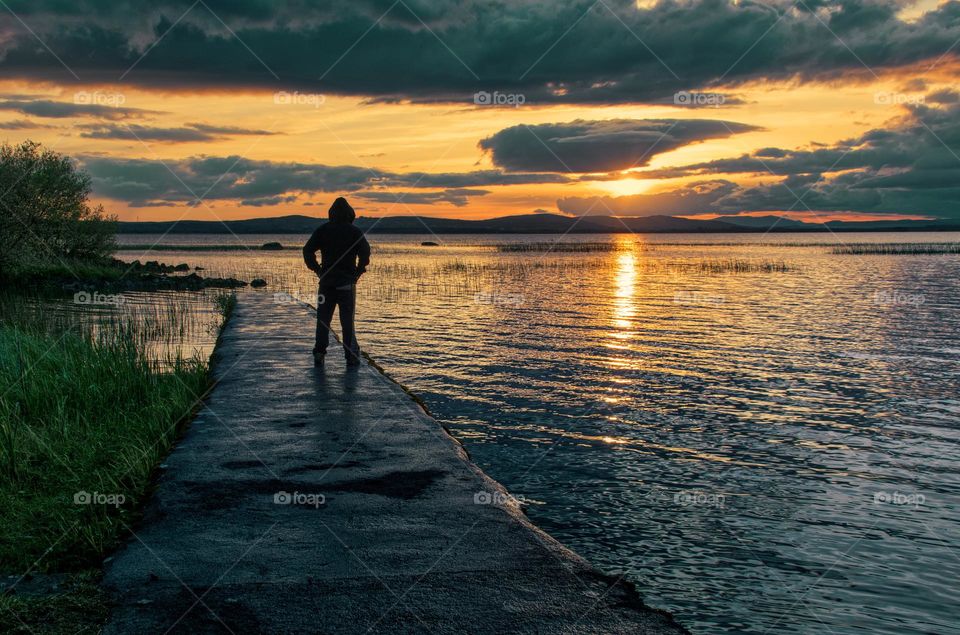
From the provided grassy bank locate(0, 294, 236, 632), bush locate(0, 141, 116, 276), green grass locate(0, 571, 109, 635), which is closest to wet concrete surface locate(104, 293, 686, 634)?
green grass locate(0, 571, 109, 635)

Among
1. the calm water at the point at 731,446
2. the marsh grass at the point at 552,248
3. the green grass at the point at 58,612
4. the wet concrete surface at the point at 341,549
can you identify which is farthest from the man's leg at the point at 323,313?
the marsh grass at the point at 552,248

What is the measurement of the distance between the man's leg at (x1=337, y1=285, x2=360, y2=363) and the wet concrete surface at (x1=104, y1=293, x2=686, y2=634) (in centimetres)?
424

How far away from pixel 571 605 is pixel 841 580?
3.26 meters

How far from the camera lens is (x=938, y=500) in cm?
870

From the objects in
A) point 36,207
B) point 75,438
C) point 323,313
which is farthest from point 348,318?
point 36,207

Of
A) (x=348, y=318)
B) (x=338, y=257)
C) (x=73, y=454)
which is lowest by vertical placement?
(x=73, y=454)

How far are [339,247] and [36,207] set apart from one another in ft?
98.5

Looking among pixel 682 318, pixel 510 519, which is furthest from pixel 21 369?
pixel 682 318

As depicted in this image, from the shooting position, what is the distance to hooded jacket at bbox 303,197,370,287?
42.9ft

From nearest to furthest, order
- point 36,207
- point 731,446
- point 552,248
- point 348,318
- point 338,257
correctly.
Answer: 1. point 731,446
2. point 338,257
3. point 348,318
4. point 36,207
5. point 552,248

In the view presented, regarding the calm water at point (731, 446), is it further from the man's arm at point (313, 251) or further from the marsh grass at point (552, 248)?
the marsh grass at point (552, 248)

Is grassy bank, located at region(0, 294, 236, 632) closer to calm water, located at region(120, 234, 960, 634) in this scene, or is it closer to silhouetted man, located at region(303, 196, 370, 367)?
silhouetted man, located at region(303, 196, 370, 367)

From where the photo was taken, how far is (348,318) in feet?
45.1

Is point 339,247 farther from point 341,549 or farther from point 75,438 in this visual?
point 341,549
